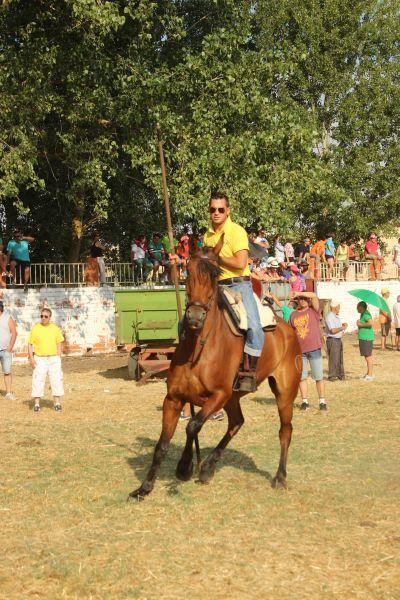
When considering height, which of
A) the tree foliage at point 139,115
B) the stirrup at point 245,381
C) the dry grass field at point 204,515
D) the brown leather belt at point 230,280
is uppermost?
the tree foliage at point 139,115

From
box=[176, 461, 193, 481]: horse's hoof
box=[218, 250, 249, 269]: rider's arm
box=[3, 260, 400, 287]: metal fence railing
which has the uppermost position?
box=[3, 260, 400, 287]: metal fence railing

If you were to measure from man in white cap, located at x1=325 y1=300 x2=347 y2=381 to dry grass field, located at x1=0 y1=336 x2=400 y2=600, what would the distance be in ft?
15.6

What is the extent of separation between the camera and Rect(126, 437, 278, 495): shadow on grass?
9105 mm

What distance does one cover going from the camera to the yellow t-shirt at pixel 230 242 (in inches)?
328

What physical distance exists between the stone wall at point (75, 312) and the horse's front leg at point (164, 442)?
1822cm

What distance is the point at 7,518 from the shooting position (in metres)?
7.57

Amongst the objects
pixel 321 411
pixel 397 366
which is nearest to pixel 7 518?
pixel 321 411

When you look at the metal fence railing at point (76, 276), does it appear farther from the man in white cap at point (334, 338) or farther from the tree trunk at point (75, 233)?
the man in white cap at point (334, 338)

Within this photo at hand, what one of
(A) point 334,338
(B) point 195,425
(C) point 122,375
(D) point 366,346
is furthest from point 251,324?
(C) point 122,375

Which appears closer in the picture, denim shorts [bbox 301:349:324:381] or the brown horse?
the brown horse

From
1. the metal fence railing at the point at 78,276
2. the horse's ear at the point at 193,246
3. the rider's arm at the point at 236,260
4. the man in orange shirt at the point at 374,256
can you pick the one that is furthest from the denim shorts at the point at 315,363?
the man in orange shirt at the point at 374,256

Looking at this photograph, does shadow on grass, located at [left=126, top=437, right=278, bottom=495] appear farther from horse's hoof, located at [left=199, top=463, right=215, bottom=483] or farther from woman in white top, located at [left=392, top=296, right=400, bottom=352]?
woman in white top, located at [left=392, top=296, right=400, bottom=352]

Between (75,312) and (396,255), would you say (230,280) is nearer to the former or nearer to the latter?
(75,312)

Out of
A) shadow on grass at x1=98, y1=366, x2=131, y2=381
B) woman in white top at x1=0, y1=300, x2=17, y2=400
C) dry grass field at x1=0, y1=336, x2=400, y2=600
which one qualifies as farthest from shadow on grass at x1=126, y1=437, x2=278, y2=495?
shadow on grass at x1=98, y1=366, x2=131, y2=381
